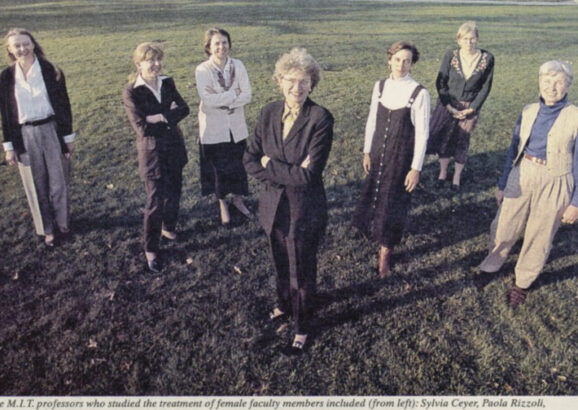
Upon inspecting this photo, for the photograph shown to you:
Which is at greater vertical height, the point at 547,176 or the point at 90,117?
the point at 547,176

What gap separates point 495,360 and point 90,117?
398 inches

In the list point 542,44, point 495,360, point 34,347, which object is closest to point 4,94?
point 34,347

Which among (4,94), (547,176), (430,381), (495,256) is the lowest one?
(430,381)

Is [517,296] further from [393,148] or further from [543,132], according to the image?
[393,148]

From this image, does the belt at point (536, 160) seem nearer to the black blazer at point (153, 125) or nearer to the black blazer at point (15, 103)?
the black blazer at point (153, 125)

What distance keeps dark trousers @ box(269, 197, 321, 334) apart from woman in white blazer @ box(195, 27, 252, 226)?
2286 mm

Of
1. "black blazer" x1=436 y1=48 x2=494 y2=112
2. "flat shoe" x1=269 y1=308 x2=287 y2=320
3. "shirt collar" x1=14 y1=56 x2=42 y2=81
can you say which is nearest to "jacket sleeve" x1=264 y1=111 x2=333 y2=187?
"flat shoe" x1=269 y1=308 x2=287 y2=320

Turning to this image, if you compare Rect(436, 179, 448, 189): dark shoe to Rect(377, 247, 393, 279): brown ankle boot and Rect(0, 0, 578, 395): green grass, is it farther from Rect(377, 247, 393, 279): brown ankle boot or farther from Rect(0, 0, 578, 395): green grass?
Rect(377, 247, 393, 279): brown ankle boot

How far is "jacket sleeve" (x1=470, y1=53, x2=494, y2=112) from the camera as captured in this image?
21.4 ft

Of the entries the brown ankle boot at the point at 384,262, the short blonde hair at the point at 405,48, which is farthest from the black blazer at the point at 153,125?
the brown ankle boot at the point at 384,262

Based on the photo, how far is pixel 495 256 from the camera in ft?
16.9

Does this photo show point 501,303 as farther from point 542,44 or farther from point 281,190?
point 542,44

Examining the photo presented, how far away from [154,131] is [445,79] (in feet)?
15.1

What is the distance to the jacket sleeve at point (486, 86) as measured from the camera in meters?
6.54
